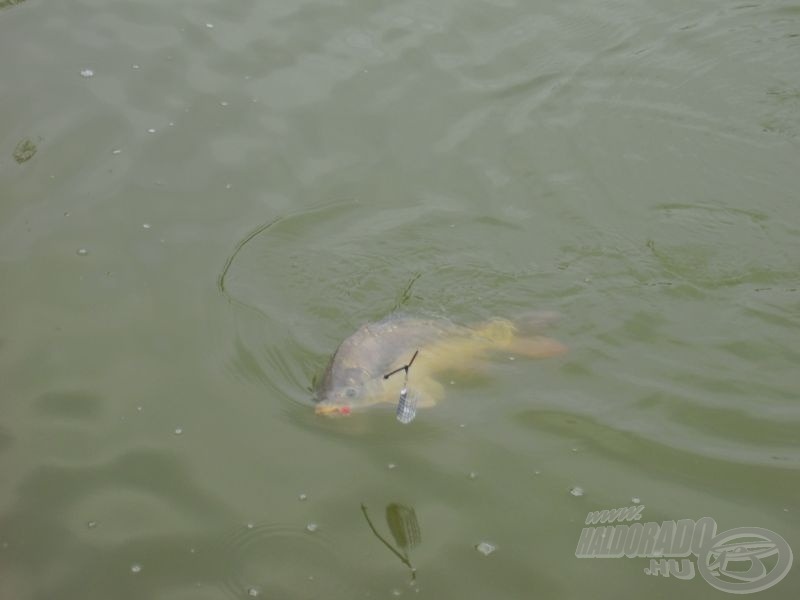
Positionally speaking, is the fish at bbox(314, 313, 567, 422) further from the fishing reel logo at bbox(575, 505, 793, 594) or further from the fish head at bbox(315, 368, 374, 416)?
the fishing reel logo at bbox(575, 505, 793, 594)

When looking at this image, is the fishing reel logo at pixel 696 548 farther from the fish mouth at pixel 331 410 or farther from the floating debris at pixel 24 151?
the floating debris at pixel 24 151

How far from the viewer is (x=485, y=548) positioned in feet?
14.4

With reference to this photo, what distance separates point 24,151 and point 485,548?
14.8ft

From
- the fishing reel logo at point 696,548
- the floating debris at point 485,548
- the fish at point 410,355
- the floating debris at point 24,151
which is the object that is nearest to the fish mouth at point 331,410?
the fish at point 410,355

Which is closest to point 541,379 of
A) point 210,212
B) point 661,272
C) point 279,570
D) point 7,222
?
point 661,272

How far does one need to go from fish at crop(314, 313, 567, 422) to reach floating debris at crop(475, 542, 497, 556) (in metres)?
0.75

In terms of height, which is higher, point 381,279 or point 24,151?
point 24,151

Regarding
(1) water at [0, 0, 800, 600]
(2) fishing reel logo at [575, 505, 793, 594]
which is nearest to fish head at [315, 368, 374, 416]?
(1) water at [0, 0, 800, 600]

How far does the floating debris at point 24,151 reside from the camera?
6.76 metres

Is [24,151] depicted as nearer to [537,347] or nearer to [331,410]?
[331,410]

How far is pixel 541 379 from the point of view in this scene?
→ 207 inches

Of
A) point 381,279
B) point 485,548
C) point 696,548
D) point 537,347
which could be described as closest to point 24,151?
point 381,279

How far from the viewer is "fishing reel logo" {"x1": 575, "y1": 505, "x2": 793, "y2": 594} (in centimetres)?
424

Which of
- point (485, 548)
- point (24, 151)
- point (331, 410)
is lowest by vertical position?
point (485, 548)
